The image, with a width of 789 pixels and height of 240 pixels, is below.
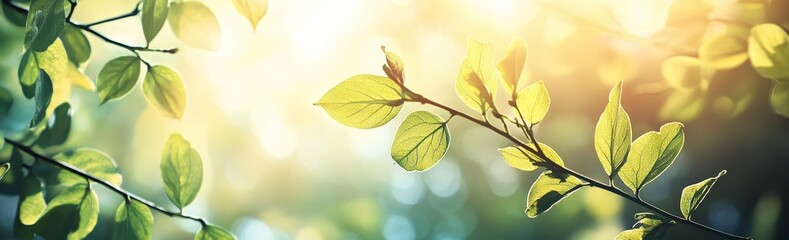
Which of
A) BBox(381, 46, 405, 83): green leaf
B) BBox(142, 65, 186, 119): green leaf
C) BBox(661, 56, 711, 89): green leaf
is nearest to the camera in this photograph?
BBox(381, 46, 405, 83): green leaf

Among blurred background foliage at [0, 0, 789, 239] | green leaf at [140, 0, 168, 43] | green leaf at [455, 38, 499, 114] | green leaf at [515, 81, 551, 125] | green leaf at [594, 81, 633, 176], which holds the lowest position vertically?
blurred background foliage at [0, 0, 789, 239]

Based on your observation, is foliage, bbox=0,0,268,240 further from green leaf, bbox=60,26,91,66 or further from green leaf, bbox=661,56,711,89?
green leaf, bbox=661,56,711,89

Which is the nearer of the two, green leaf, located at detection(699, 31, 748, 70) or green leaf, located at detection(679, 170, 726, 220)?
green leaf, located at detection(679, 170, 726, 220)

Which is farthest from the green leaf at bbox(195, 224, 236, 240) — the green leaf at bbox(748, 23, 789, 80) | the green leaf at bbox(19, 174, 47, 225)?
the green leaf at bbox(748, 23, 789, 80)

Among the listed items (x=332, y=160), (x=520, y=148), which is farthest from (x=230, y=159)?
(x=520, y=148)

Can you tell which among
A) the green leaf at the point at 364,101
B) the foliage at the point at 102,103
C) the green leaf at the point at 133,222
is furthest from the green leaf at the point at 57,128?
the green leaf at the point at 364,101

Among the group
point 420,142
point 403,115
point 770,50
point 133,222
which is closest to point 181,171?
point 133,222

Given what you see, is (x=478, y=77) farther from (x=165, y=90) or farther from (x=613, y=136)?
(x=165, y=90)
